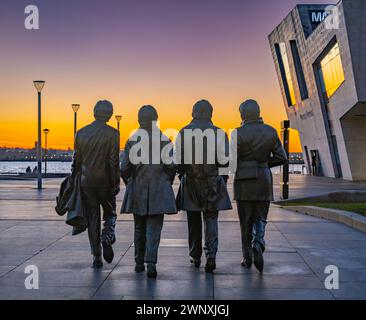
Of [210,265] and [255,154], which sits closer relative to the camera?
[210,265]

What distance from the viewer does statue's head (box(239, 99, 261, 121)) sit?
256 inches

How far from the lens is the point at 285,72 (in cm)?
5400

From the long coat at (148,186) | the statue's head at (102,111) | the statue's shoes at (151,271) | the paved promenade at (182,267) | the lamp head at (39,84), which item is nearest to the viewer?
the paved promenade at (182,267)

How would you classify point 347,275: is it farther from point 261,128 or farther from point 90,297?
point 90,297

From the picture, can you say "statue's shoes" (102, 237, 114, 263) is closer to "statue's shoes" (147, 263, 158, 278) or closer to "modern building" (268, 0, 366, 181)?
"statue's shoes" (147, 263, 158, 278)

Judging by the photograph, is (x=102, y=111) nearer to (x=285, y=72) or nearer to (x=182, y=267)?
(x=182, y=267)

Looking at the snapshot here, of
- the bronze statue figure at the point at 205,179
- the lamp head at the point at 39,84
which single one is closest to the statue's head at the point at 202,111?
the bronze statue figure at the point at 205,179

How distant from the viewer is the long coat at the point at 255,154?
21.1 ft

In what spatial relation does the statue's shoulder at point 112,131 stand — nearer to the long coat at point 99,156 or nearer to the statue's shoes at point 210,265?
the long coat at point 99,156

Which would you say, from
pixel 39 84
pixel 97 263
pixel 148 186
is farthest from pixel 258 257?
pixel 39 84

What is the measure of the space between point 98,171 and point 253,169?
77.6 inches

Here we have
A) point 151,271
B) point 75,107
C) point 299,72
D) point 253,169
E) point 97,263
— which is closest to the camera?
point 151,271

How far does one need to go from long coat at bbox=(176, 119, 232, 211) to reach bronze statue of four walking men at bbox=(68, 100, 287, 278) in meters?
0.01

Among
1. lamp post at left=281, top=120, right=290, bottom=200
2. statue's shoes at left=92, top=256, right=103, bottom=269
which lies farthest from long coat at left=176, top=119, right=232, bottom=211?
lamp post at left=281, top=120, right=290, bottom=200
